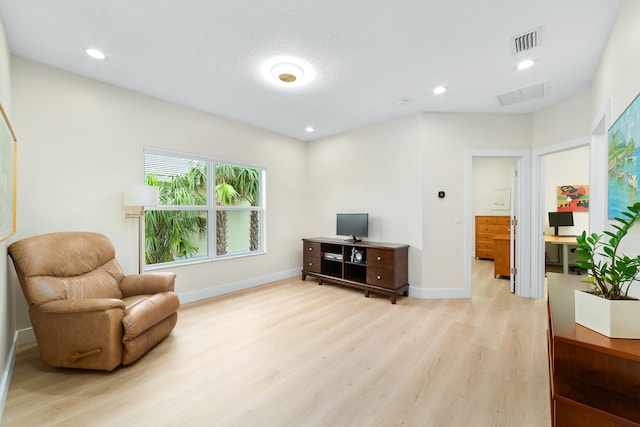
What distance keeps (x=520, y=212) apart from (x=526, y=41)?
8.00 ft

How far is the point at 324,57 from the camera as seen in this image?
253cm

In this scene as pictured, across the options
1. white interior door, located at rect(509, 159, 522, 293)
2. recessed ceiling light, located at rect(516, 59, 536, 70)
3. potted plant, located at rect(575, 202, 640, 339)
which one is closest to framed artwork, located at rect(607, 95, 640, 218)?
potted plant, located at rect(575, 202, 640, 339)

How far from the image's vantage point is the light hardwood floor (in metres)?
1.67

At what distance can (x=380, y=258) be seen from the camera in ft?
12.7

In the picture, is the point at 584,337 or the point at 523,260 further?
the point at 523,260

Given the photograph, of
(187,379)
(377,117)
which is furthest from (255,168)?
(187,379)

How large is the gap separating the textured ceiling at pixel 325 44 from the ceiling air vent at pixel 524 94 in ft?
0.24

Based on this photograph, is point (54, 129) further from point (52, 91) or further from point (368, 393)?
point (368, 393)

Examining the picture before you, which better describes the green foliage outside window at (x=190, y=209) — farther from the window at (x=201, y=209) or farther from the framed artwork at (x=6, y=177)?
the framed artwork at (x=6, y=177)

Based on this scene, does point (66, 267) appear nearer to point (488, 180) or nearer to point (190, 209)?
point (190, 209)

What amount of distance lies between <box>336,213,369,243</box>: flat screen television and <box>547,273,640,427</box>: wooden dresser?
303cm

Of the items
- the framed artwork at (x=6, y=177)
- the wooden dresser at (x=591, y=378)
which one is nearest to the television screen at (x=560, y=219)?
the wooden dresser at (x=591, y=378)

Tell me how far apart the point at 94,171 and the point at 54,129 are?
19.5 inches

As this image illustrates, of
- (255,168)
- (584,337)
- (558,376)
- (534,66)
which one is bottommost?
(558,376)
